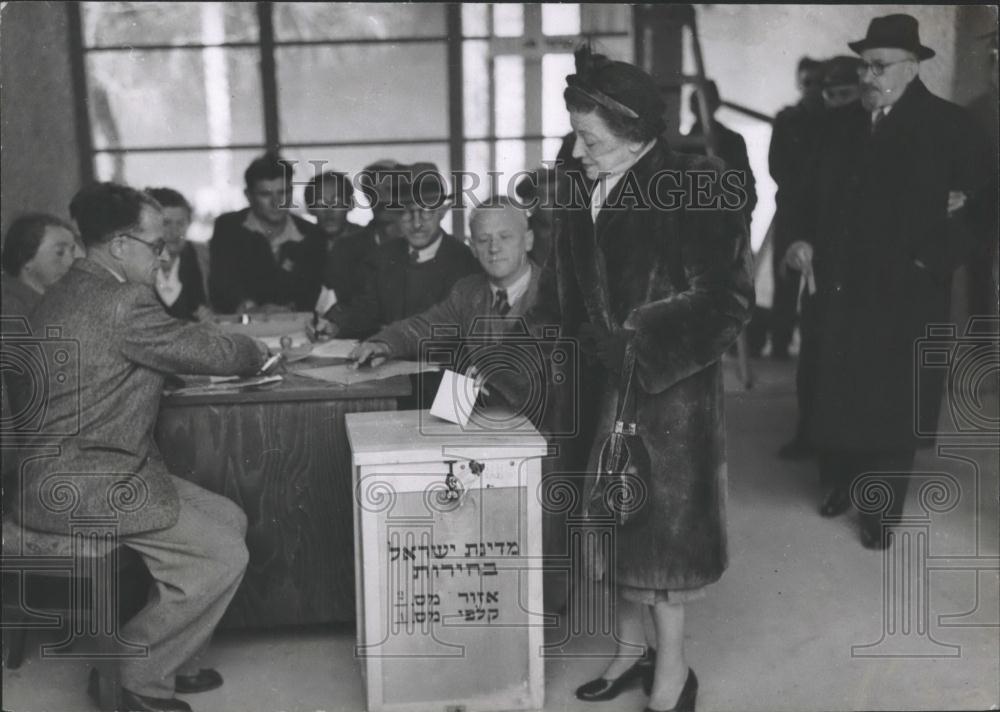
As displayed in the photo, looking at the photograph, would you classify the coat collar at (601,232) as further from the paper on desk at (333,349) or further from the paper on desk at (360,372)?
the paper on desk at (333,349)

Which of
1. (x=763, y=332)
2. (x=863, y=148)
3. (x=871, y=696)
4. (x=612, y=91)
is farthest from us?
(x=763, y=332)

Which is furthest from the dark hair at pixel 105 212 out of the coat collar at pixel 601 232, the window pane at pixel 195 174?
the window pane at pixel 195 174

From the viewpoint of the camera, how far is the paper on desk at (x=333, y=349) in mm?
3920

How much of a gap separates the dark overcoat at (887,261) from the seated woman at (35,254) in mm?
3113

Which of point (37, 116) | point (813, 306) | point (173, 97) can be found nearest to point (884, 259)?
point (813, 306)

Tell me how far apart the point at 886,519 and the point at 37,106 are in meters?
5.59

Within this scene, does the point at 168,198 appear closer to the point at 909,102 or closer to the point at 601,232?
the point at 601,232

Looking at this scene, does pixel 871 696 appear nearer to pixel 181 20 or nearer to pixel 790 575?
pixel 790 575

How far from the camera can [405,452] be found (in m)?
2.76

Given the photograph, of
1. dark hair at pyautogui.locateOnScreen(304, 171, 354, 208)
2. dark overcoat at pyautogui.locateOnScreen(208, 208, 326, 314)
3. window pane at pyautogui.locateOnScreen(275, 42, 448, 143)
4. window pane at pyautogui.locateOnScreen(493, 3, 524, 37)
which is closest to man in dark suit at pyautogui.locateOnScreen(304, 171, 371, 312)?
dark hair at pyautogui.locateOnScreen(304, 171, 354, 208)

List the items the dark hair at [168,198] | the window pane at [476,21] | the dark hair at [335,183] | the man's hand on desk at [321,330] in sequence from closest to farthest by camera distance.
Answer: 1. the man's hand on desk at [321,330]
2. the dark hair at [168,198]
3. the dark hair at [335,183]
4. the window pane at [476,21]

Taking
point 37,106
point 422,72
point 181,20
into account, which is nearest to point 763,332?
point 422,72

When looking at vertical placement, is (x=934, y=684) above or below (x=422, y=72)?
below

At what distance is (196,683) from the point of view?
3.16 meters
